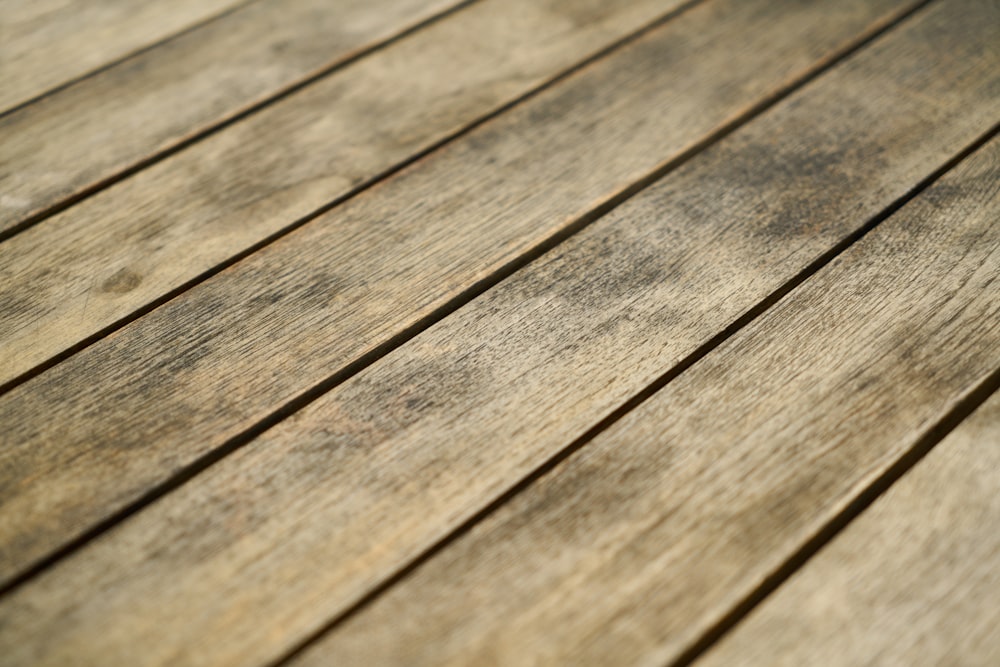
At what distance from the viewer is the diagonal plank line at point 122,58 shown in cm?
108

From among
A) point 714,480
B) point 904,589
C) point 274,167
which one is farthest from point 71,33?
point 904,589

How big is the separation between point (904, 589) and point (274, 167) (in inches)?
31.0

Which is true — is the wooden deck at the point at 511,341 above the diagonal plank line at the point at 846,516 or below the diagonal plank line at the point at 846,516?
above

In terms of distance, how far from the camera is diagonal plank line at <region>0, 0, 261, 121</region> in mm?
1084

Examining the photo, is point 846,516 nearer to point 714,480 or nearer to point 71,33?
point 714,480

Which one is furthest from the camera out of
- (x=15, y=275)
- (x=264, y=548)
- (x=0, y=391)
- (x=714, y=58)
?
(x=714, y=58)

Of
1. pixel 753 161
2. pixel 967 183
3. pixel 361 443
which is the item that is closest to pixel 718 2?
pixel 753 161

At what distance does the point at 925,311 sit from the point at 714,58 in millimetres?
468

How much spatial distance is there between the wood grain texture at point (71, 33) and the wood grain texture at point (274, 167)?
185mm

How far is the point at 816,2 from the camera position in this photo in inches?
45.1

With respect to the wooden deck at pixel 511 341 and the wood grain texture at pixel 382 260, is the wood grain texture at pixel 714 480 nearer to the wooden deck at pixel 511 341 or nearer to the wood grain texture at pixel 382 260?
the wooden deck at pixel 511 341

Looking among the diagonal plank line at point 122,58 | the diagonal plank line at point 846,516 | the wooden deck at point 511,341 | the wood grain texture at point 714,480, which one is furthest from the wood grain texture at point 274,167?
the diagonal plank line at point 846,516

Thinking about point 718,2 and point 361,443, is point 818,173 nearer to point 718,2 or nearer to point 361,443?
point 718,2

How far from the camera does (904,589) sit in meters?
0.62
